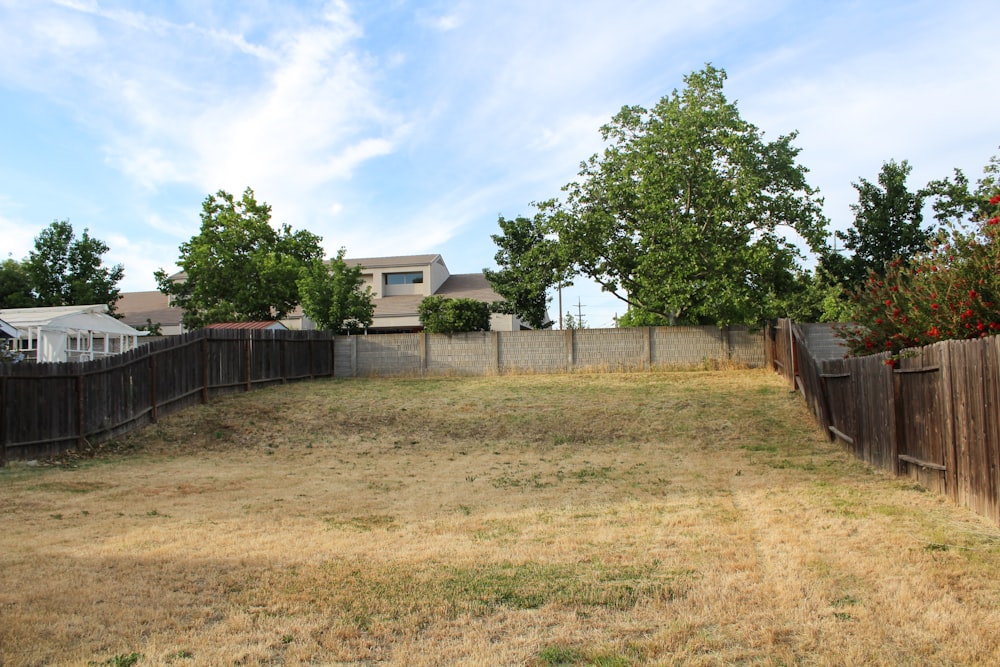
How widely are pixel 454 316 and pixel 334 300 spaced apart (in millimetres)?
5749

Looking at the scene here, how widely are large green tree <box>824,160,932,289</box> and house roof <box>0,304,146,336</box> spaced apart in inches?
1100

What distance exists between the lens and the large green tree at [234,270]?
117 feet

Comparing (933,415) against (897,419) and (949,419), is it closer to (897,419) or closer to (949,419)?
(949,419)

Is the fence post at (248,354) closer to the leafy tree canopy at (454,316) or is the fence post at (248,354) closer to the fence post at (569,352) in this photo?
the leafy tree canopy at (454,316)

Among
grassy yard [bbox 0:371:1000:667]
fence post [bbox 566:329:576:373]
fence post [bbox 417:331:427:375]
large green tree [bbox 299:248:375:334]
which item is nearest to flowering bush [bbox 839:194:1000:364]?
grassy yard [bbox 0:371:1000:667]

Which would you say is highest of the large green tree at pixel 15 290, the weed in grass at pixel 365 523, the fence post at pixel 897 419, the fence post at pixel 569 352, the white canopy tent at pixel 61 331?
the large green tree at pixel 15 290

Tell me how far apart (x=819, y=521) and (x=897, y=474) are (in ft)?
9.48

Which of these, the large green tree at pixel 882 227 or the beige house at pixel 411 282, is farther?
the beige house at pixel 411 282

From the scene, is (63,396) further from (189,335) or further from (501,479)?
(501,479)

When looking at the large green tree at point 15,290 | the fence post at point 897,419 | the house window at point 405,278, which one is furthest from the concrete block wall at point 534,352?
the large green tree at point 15,290

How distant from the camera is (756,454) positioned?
1264 cm

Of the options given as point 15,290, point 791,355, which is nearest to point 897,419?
point 791,355

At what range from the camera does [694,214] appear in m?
24.8

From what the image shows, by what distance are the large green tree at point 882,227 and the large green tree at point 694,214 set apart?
25.9ft
